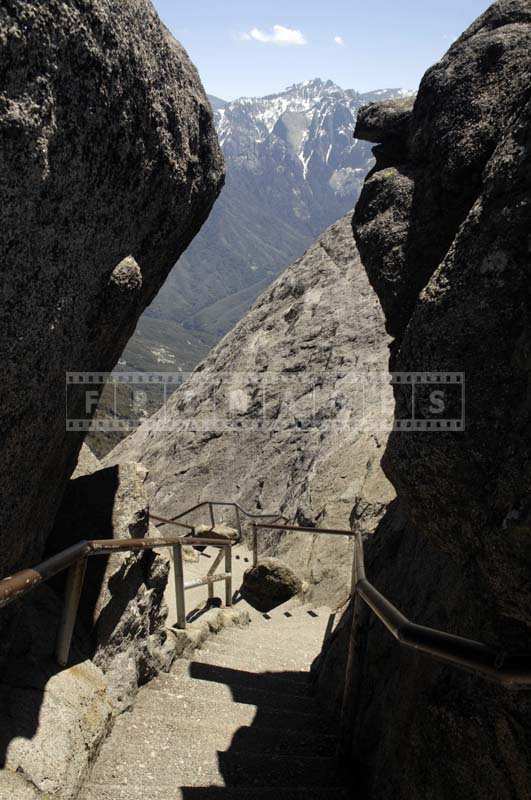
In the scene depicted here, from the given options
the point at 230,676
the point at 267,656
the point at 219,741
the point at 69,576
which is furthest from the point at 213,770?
the point at 267,656

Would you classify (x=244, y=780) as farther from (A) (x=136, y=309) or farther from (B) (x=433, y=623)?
(A) (x=136, y=309)

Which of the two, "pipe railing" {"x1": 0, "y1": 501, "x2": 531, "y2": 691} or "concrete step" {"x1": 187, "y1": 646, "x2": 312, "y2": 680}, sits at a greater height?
"pipe railing" {"x1": 0, "y1": 501, "x2": 531, "y2": 691}

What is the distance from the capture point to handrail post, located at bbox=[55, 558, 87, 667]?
4.31 metres

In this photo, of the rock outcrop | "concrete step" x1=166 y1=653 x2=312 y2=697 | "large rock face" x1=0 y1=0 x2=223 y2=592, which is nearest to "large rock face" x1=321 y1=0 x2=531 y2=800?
"concrete step" x1=166 y1=653 x2=312 y2=697

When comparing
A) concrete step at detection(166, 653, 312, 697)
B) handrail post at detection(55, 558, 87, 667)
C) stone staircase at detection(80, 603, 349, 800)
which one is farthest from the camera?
concrete step at detection(166, 653, 312, 697)

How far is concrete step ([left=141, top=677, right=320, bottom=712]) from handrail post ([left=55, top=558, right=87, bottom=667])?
125cm

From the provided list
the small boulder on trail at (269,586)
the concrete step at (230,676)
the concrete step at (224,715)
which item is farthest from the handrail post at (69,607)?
the small boulder on trail at (269,586)

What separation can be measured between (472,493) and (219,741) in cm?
299

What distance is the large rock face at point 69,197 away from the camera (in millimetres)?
3715

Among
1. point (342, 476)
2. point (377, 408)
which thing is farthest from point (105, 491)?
point (377, 408)

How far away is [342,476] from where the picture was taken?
15.4 metres

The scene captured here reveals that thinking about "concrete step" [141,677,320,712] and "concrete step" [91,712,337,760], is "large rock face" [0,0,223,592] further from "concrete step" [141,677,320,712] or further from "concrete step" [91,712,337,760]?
"concrete step" [141,677,320,712]

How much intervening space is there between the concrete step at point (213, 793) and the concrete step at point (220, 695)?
1.32 metres

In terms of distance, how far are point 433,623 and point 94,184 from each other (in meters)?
3.93
